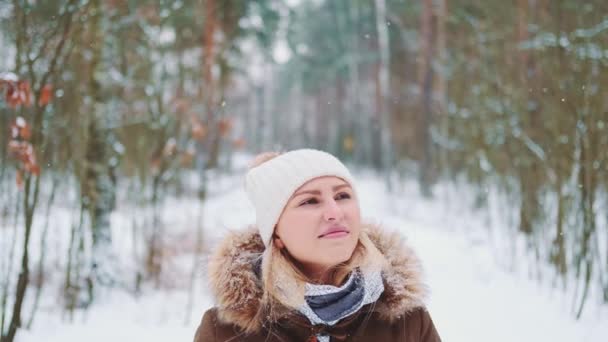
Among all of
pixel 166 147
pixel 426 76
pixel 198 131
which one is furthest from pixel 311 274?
pixel 426 76

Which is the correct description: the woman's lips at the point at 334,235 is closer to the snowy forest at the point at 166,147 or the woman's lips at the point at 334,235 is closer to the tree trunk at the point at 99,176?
the snowy forest at the point at 166,147

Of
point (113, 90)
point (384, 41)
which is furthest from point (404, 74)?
point (113, 90)

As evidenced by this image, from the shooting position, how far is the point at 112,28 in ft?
16.5

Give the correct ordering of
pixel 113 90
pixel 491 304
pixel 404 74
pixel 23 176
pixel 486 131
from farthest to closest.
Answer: pixel 404 74, pixel 486 131, pixel 113 90, pixel 491 304, pixel 23 176

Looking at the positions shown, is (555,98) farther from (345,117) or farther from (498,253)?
(345,117)

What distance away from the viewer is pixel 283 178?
5.43ft

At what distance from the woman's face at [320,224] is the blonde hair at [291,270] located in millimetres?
45

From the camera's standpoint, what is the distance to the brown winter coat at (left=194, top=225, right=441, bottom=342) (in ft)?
5.05

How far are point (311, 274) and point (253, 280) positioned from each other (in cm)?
22

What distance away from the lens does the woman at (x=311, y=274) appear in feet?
4.98

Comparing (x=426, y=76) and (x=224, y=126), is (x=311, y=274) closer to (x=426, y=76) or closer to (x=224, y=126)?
(x=224, y=126)

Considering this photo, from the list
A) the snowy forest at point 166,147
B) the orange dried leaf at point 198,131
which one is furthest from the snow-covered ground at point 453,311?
Result: the orange dried leaf at point 198,131

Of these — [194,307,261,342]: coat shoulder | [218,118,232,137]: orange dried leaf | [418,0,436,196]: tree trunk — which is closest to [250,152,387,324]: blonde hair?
[194,307,261,342]: coat shoulder

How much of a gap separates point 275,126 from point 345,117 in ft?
35.5
